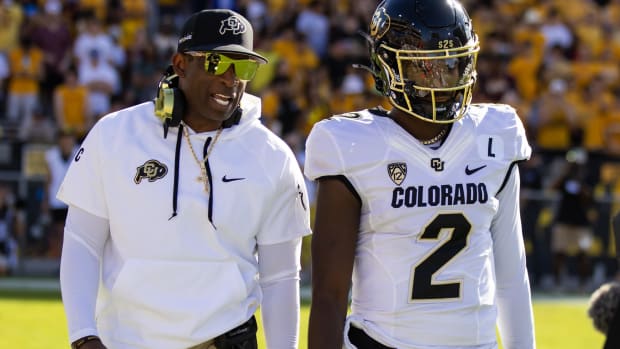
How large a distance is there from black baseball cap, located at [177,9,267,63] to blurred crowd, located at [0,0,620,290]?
10.2 m

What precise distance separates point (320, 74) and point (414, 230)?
1325cm

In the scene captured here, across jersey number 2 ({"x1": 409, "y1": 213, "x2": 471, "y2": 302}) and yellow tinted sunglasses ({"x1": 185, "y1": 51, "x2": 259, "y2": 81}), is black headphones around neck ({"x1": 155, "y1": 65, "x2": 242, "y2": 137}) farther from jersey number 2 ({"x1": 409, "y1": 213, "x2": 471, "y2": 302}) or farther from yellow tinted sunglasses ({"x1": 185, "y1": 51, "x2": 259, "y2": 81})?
jersey number 2 ({"x1": 409, "y1": 213, "x2": 471, "y2": 302})

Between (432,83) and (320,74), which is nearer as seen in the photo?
(432,83)

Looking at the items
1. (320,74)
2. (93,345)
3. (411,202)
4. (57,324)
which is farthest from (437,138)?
(320,74)

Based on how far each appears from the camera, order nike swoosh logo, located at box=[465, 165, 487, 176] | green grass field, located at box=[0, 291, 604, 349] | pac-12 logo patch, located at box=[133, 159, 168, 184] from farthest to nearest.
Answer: green grass field, located at box=[0, 291, 604, 349]
pac-12 logo patch, located at box=[133, 159, 168, 184]
nike swoosh logo, located at box=[465, 165, 487, 176]

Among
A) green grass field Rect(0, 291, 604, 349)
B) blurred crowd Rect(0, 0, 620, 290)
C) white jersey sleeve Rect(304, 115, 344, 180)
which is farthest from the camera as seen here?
blurred crowd Rect(0, 0, 620, 290)

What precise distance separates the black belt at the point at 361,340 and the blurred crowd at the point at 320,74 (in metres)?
10.7

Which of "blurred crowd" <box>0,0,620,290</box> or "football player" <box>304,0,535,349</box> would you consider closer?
"football player" <box>304,0,535,349</box>

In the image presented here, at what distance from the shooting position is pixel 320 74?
16625mm

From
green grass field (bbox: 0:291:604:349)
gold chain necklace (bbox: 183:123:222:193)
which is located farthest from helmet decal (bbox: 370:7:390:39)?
green grass field (bbox: 0:291:604:349)

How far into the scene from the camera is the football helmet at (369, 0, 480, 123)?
3.50 m

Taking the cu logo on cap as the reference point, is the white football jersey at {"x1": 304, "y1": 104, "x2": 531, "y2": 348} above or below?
below

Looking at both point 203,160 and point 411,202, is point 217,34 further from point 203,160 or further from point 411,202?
point 411,202

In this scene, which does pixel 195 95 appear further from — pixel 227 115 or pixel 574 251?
pixel 574 251
